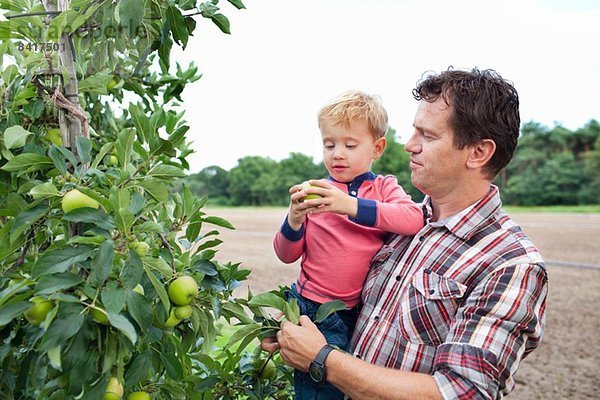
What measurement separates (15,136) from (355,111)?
0.98 meters

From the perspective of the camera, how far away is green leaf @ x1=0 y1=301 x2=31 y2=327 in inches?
41.6

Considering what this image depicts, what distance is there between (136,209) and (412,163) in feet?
2.94

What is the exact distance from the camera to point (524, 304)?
148 cm

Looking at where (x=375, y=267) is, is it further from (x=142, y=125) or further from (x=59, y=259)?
(x=59, y=259)

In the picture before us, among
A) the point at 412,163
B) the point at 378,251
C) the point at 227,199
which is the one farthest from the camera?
the point at 227,199

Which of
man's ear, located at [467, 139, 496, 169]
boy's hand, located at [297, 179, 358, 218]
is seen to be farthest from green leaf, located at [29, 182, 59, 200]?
man's ear, located at [467, 139, 496, 169]

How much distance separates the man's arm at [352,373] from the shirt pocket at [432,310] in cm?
13

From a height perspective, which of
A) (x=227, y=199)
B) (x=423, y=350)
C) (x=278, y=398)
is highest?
(x=423, y=350)

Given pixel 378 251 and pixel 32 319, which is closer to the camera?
pixel 32 319

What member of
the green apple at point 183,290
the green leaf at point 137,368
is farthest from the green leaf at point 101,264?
the green leaf at point 137,368

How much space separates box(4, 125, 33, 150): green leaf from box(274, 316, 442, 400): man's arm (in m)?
0.85

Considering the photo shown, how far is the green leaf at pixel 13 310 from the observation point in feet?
3.47

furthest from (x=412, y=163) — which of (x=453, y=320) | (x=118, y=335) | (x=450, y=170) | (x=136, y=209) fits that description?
(x=118, y=335)

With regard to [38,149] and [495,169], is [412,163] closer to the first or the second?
[495,169]
